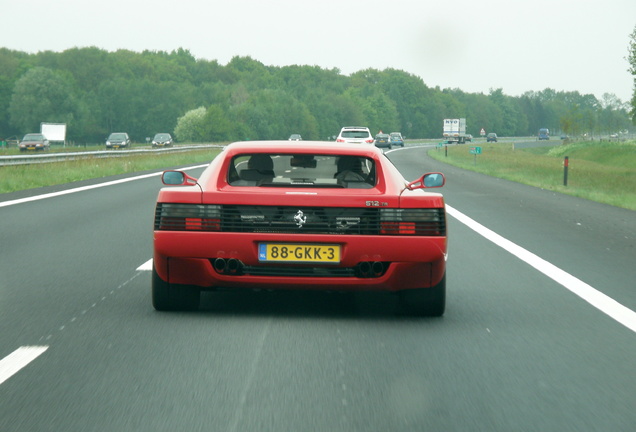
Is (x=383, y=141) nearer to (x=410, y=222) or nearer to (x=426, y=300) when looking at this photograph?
(x=426, y=300)

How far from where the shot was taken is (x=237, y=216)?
6.60 meters

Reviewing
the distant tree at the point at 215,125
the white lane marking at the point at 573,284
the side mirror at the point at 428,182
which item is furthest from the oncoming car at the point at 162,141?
the side mirror at the point at 428,182

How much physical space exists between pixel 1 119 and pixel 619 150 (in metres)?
88.6

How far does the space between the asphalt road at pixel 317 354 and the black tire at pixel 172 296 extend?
0.10 metres

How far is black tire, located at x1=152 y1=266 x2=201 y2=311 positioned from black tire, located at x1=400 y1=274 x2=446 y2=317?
5.04 feet

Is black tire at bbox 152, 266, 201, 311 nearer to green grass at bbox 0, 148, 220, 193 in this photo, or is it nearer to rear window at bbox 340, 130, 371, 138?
green grass at bbox 0, 148, 220, 193

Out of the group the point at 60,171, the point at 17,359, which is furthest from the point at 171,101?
the point at 17,359

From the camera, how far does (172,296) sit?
22.7ft

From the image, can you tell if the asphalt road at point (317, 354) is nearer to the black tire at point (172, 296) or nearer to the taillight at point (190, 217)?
the black tire at point (172, 296)

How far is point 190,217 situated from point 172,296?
0.67 metres

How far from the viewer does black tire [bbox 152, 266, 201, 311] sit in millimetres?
6859

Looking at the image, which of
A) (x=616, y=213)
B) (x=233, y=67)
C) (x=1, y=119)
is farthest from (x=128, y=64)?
(x=616, y=213)

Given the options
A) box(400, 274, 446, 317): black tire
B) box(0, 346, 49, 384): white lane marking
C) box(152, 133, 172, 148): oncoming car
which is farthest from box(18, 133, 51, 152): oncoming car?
box(0, 346, 49, 384): white lane marking

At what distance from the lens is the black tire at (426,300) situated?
679cm
